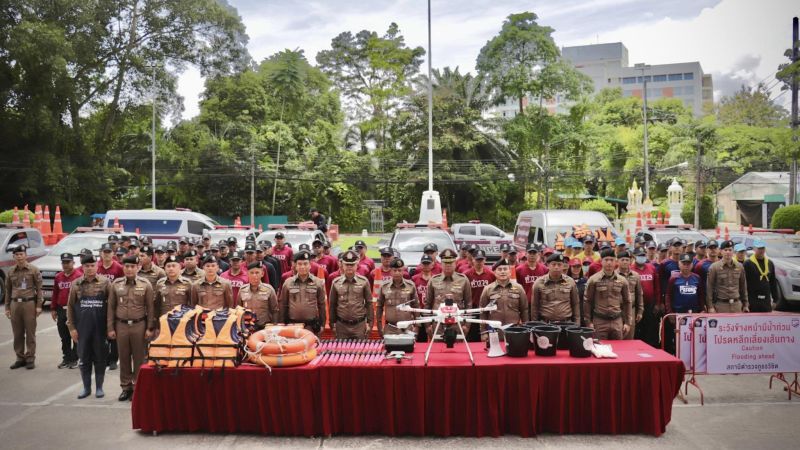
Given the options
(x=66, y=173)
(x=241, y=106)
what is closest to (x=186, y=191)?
(x=241, y=106)

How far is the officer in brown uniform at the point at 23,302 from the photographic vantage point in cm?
930

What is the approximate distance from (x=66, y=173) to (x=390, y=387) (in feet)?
113

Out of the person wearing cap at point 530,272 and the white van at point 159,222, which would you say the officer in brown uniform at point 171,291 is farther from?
the white van at point 159,222

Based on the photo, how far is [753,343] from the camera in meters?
7.70

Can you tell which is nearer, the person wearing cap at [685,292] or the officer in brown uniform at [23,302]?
the person wearing cap at [685,292]

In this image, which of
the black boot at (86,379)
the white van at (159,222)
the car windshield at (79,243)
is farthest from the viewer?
the white van at (159,222)

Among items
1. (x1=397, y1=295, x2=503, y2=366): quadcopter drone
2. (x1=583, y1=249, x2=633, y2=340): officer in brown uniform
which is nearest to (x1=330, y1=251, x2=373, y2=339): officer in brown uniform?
(x1=397, y1=295, x2=503, y2=366): quadcopter drone

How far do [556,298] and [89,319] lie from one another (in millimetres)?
6024

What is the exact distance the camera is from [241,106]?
154 feet

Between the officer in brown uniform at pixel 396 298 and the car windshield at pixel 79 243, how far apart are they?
1035 centimetres

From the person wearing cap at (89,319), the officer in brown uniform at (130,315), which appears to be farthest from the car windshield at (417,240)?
the person wearing cap at (89,319)

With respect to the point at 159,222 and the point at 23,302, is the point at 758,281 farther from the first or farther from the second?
the point at 159,222

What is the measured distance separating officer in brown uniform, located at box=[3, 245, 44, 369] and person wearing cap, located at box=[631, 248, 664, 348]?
9.29m

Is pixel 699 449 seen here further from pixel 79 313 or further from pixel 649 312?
pixel 79 313
